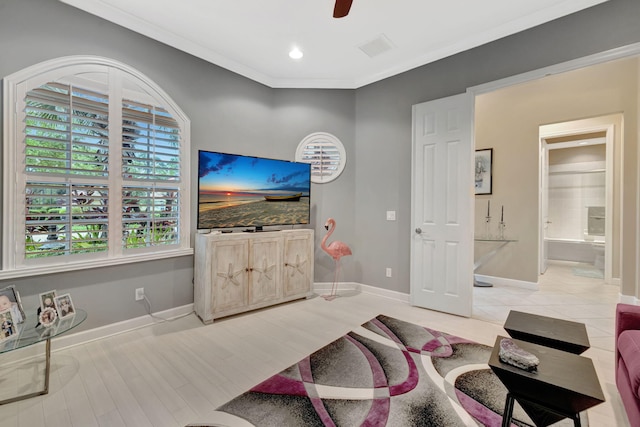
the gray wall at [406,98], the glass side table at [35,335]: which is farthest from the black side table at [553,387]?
the glass side table at [35,335]

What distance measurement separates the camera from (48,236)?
2.29 meters

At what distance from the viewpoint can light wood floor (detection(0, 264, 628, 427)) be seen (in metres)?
1.65

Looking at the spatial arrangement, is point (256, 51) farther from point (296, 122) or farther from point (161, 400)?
point (161, 400)

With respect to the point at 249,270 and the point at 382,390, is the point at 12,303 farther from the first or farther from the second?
the point at 382,390

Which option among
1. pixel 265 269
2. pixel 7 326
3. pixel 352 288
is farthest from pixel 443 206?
pixel 7 326

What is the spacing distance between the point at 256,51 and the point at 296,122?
3.29 feet

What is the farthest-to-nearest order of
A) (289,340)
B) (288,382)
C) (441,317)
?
(441,317), (289,340), (288,382)

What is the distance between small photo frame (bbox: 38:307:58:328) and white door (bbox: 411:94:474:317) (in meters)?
3.33

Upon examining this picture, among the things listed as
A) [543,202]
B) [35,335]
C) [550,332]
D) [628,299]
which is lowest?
[628,299]

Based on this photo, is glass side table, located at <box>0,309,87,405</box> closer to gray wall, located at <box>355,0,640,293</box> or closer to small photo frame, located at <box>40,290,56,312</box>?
small photo frame, located at <box>40,290,56,312</box>

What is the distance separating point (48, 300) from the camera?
6.84ft

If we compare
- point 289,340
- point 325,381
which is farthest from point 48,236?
point 325,381

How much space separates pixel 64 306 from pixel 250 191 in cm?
187

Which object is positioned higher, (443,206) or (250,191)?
(250,191)
